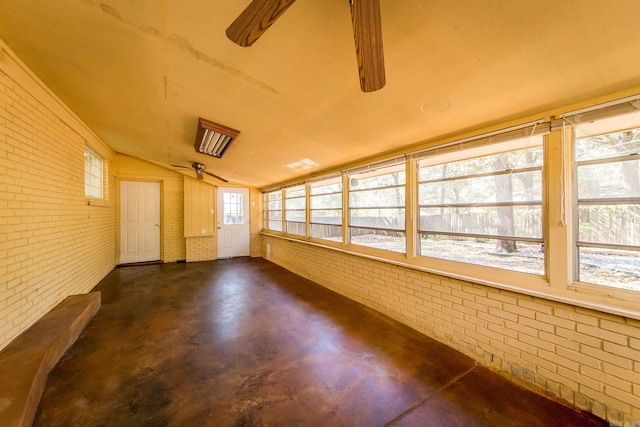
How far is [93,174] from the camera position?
426cm

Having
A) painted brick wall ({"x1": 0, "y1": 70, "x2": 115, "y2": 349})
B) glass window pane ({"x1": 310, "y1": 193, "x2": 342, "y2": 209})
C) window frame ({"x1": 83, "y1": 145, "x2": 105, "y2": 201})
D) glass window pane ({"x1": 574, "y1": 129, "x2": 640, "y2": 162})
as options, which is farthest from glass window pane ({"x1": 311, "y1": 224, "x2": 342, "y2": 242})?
window frame ({"x1": 83, "y1": 145, "x2": 105, "y2": 201})

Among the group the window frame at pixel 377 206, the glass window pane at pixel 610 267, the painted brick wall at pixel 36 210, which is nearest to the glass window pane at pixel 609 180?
the glass window pane at pixel 610 267

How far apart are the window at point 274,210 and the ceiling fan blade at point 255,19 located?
17.2 ft

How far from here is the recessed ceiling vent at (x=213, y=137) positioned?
2621 mm

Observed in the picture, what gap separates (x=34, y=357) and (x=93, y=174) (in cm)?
387

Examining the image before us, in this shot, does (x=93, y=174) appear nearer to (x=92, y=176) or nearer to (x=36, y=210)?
(x=92, y=176)

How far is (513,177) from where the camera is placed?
6.37 ft

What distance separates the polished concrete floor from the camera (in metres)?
1.49

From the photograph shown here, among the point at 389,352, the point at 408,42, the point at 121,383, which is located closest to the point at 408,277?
the point at 389,352

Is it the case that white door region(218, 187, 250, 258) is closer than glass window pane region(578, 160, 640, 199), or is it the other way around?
glass window pane region(578, 160, 640, 199)

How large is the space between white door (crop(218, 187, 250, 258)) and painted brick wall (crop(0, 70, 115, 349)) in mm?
3136

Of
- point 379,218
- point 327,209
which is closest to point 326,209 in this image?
point 327,209

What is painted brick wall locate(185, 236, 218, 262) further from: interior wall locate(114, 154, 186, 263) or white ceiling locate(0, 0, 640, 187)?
white ceiling locate(0, 0, 640, 187)

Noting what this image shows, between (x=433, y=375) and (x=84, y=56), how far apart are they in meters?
3.84
